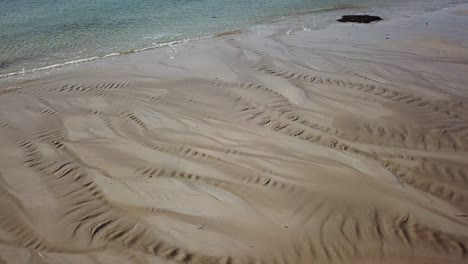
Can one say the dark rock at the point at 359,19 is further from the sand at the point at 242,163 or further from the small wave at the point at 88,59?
the small wave at the point at 88,59

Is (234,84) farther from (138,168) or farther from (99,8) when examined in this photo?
(99,8)

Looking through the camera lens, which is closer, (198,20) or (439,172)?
(439,172)

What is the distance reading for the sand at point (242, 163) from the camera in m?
3.25

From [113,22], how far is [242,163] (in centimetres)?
957

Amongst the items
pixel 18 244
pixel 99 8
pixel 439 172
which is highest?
pixel 99 8

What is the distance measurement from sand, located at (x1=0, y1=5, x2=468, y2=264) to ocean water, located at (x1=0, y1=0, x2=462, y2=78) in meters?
Answer: 1.99

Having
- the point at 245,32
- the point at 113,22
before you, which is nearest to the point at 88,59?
the point at 113,22

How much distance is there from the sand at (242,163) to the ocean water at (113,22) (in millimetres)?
1993

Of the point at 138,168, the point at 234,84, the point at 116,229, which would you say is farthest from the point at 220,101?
the point at 116,229

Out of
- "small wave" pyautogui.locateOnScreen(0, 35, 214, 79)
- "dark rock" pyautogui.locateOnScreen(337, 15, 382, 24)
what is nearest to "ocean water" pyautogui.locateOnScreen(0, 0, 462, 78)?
"small wave" pyautogui.locateOnScreen(0, 35, 214, 79)

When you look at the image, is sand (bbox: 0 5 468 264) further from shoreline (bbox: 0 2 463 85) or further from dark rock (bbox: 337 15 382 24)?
dark rock (bbox: 337 15 382 24)

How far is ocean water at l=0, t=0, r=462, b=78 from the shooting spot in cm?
912

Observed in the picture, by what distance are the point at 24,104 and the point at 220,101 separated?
3634 mm

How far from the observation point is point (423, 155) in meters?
4.37
